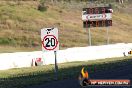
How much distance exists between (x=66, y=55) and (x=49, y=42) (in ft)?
65.8

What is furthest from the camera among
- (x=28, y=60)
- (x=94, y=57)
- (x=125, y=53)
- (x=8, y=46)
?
(x=8, y=46)

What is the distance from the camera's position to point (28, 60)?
36844 millimetres

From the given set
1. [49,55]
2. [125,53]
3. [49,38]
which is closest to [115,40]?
[125,53]

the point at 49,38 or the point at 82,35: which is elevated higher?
the point at 49,38

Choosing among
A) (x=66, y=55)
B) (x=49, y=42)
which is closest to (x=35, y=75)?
(x=49, y=42)

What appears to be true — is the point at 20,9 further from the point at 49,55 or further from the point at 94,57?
the point at 49,55

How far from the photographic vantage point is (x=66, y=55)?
134ft

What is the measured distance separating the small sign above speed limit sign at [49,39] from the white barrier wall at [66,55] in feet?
45.3

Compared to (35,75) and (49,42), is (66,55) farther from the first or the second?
(49,42)

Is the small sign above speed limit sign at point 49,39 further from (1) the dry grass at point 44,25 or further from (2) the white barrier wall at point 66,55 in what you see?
(1) the dry grass at point 44,25

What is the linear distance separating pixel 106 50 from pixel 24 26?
2761 cm

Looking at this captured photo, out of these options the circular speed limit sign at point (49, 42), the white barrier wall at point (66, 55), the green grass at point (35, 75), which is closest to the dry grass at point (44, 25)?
the white barrier wall at point (66, 55)

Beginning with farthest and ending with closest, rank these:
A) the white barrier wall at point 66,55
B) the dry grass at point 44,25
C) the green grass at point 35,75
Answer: the dry grass at point 44,25 < the white barrier wall at point 66,55 < the green grass at point 35,75

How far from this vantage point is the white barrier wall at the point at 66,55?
34953 mm
